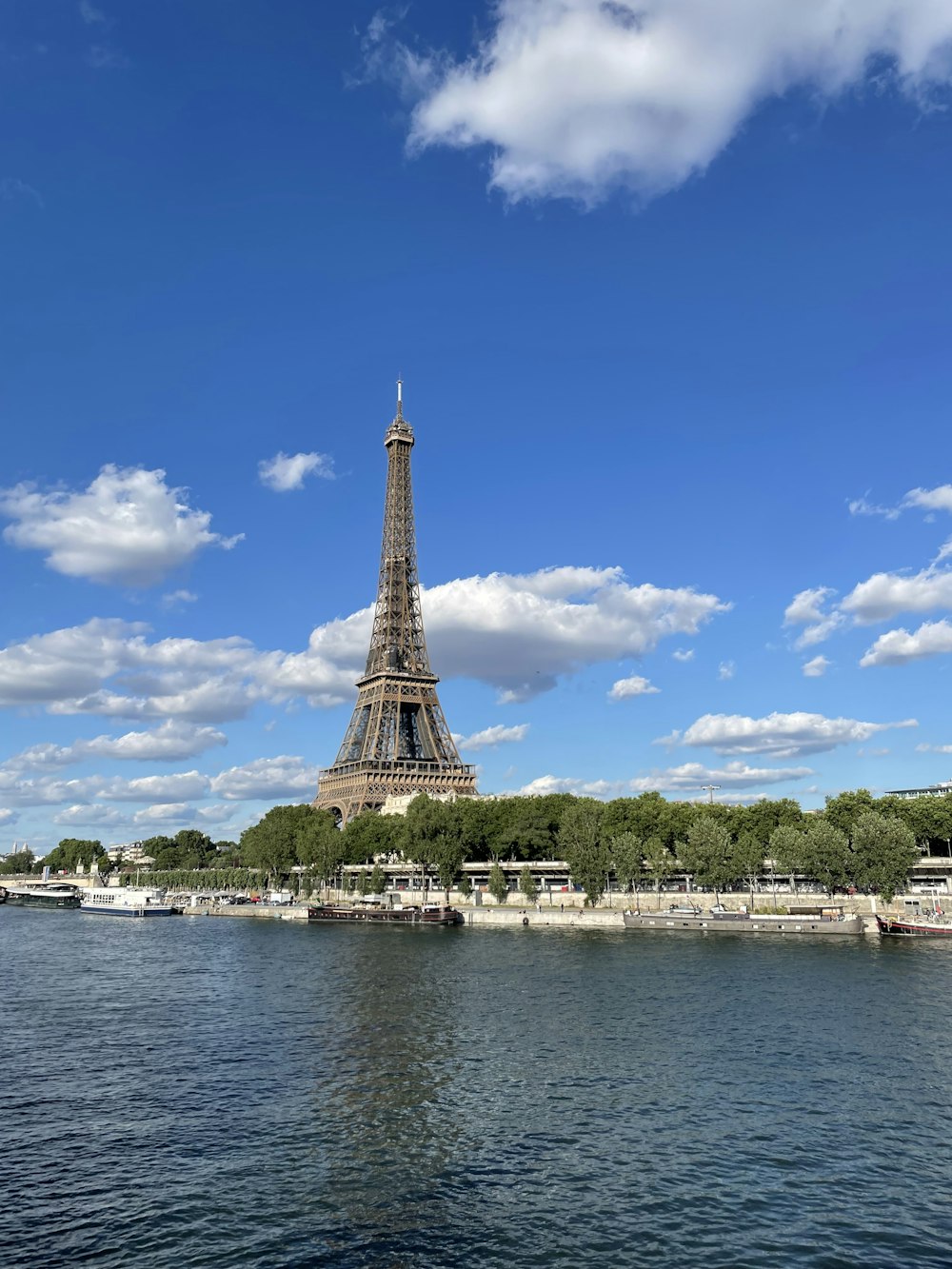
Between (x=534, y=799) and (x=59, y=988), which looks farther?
(x=534, y=799)

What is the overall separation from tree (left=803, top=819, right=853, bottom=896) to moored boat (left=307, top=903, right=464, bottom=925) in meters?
52.5

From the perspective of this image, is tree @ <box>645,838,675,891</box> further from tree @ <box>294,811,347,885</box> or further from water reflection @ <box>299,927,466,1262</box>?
water reflection @ <box>299,927,466,1262</box>

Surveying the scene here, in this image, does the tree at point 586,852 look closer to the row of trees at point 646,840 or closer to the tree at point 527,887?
the row of trees at point 646,840

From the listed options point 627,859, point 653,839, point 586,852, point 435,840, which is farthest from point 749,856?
point 435,840

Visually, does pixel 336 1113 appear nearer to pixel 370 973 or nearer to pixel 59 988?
pixel 370 973

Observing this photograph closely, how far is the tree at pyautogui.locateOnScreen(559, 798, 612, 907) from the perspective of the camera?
14475 cm

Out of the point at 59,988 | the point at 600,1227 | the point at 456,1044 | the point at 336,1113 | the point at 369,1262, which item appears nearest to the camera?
the point at 369,1262

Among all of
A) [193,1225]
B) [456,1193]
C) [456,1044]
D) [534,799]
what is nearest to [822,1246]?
[456,1193]

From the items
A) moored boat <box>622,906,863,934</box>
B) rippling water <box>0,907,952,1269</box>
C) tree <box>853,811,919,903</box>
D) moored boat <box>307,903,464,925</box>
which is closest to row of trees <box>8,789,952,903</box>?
tree <box>853,811,919,903</box>

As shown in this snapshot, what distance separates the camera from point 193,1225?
98.4 feet

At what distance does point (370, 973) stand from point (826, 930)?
59670 mm

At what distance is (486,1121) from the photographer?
40.2 meters

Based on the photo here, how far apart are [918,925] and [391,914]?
76.4 m

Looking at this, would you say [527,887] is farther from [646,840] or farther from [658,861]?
[658,861]
